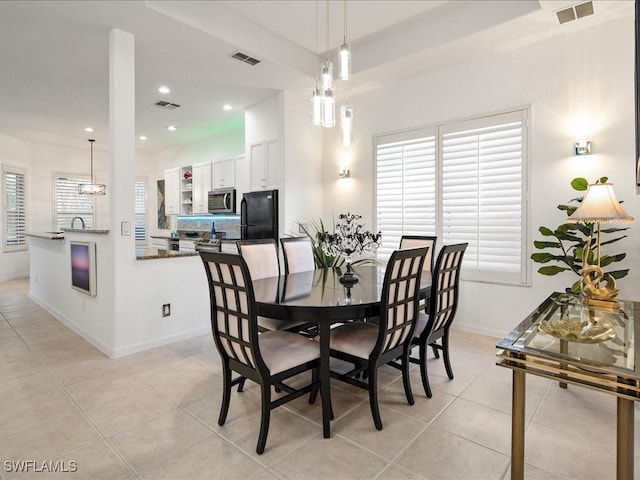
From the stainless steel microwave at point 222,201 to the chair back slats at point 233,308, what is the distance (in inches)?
158

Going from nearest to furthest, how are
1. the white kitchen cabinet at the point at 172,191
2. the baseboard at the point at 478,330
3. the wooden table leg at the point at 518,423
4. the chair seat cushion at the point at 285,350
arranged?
the wooden table leg at the point at 518,423 < the chair seat cushion at the point at 285,350 < the baseboard at the point at 478,330 < the white kitchen cabinet at the point at 172,191

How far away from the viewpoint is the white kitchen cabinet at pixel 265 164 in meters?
4.86

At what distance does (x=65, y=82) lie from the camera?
14.6 ft

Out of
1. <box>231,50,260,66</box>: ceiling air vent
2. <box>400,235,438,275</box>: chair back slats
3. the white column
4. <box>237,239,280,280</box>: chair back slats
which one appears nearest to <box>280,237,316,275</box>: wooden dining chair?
<box>237,239,280,280</box>: chair back slats

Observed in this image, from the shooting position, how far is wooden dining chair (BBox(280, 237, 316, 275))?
3.32 m

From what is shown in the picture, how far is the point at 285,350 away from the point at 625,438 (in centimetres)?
152

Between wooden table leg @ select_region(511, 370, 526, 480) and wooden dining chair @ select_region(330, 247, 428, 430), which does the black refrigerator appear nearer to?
wooden dining chair @ select_region(330, 247, 428, 430)

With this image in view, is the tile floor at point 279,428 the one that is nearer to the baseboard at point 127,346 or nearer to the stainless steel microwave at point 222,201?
the baseboard at point 127,346

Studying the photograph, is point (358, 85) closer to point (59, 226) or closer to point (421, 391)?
point (421, 391)

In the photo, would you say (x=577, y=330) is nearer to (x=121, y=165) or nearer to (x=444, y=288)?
(x=444, y=288)

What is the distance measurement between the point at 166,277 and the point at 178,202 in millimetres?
4446

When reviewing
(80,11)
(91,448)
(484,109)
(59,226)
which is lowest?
(91,448)

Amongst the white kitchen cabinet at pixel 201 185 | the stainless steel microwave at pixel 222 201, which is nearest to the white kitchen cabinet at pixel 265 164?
the stainless steel microwave at pixel 222 201

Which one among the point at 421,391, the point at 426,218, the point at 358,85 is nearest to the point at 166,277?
the point at 421,391
